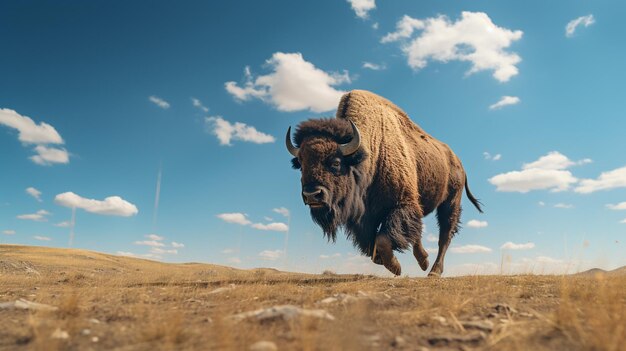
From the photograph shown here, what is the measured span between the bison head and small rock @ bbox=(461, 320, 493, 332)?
4.50 meters

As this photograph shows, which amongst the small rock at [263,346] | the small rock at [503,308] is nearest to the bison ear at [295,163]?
the small rock at [503,308]

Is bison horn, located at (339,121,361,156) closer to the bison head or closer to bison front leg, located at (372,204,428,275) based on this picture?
the bison head

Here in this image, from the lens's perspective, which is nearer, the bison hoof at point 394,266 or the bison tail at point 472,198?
the bison hoof at point 394,266

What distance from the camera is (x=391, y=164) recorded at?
9180mm

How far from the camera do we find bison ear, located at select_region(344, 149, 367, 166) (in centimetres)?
838

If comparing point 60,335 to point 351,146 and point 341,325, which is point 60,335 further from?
point 351,146

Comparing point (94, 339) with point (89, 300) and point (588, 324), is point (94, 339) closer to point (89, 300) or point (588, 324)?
point (89, 300)

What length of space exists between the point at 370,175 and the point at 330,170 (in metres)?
1.21

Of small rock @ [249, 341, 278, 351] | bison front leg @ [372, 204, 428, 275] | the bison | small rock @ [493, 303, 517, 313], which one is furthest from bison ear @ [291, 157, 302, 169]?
small rock @ [249, 341, 278, 351]

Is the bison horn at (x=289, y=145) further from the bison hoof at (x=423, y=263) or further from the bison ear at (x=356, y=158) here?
the bison hoof at (x=423, y=263)

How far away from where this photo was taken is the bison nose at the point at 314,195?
7.51m

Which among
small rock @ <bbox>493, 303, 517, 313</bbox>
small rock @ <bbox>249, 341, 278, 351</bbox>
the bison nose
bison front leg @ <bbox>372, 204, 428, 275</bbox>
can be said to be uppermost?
the bison nose

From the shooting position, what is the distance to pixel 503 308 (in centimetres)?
379

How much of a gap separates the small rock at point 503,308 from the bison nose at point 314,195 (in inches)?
161
